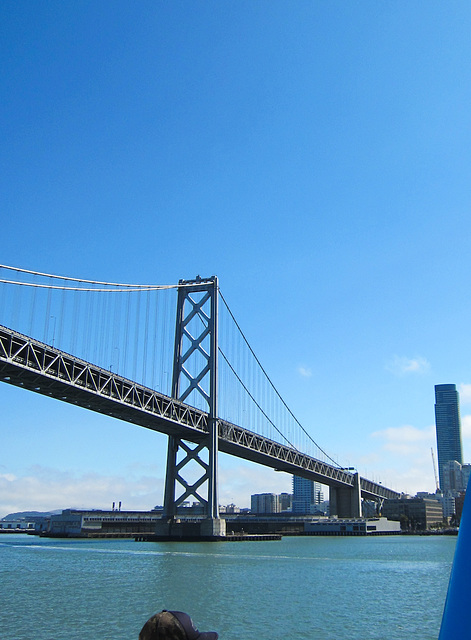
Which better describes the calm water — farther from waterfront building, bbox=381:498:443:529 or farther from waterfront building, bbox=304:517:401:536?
waterfront building, bbox=381:498:443:529

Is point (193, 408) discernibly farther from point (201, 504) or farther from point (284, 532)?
point (284, 532)

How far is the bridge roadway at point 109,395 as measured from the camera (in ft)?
112

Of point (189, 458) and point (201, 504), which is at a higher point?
point (189, 458)

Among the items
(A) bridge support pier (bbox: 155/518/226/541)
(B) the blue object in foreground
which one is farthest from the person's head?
(A) bridge support pier (bbox: 155/518/226/541)

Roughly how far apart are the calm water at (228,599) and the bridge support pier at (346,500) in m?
65.4

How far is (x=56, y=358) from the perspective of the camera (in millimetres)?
35719

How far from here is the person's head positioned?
196cm

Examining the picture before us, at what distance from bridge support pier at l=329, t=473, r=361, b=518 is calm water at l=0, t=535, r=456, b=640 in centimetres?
6536

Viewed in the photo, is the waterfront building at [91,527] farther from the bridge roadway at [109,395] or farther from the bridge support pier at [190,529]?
the bridge support pier at [190,529]

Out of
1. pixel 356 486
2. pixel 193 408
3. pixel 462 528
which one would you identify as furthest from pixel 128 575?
pixel 356 486

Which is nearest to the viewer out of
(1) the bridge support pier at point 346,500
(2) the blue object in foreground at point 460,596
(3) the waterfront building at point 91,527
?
(2) the blue object in foreground at point 460,596

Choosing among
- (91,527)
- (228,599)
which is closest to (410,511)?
(91,527)

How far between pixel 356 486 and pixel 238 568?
2732 inches

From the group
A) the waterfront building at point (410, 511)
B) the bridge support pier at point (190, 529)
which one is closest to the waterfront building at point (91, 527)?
the bridge support pier at point (190, 529)
